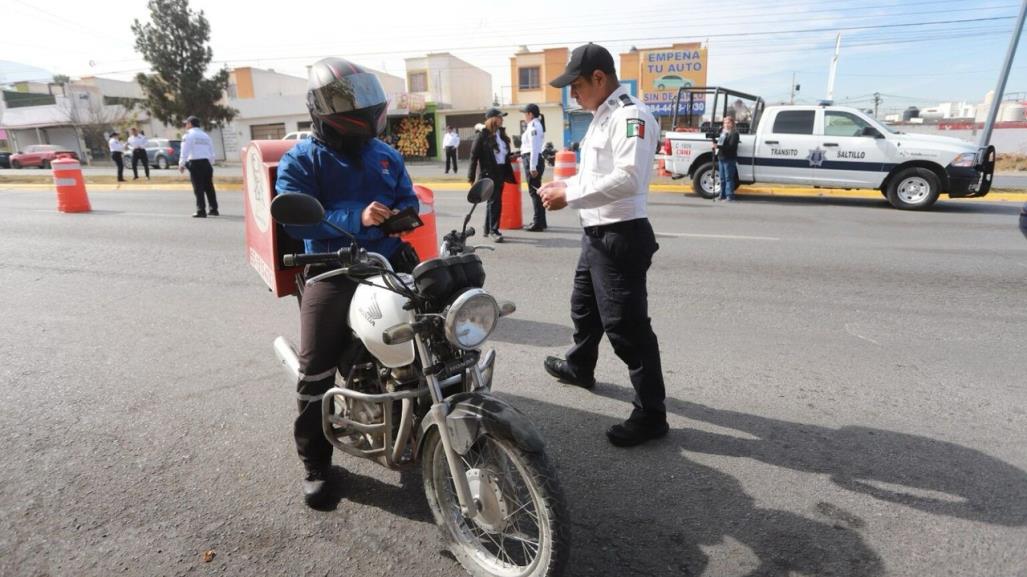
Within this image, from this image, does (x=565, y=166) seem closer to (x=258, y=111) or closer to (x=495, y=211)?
(x=495, y=211)

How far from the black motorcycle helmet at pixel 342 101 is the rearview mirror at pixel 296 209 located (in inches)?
27.1

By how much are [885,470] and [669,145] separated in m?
12.1

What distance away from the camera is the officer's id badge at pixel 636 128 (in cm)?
280

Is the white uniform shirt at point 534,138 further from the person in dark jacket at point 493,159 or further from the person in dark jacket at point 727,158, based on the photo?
the person in dark jacket at point 727,158

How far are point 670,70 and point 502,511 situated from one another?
45211 mm

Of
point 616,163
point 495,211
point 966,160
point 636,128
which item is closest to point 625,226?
point 616,163

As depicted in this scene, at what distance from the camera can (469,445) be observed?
2.09 metres

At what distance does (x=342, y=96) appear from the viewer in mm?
2596

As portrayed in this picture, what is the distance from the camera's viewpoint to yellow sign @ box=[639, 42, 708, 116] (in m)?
42.4

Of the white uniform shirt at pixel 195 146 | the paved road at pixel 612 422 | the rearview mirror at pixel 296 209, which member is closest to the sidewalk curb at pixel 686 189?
the white uniform shirt at pixel 195 146

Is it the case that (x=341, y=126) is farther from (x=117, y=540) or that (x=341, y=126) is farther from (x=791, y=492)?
(x=791, y=492)

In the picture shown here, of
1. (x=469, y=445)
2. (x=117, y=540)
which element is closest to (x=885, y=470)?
(x=469, y=445)

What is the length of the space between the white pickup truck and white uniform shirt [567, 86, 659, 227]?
10863 millimetres

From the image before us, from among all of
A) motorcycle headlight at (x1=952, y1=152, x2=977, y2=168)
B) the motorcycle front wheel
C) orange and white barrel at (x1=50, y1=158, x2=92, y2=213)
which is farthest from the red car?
the motorcycle front wheel
